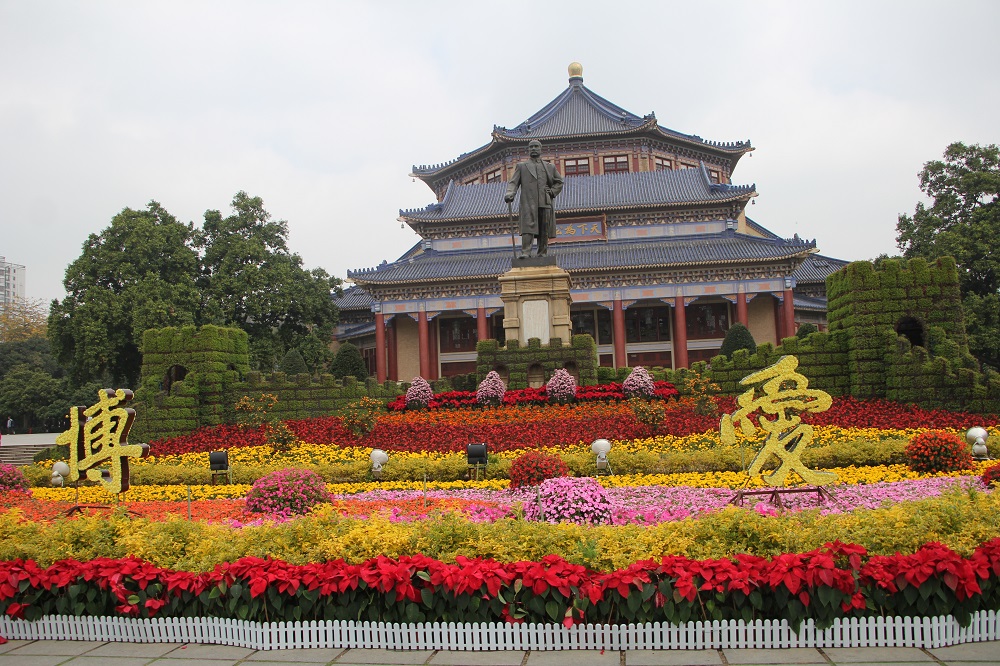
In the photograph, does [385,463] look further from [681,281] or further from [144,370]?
[681,281]

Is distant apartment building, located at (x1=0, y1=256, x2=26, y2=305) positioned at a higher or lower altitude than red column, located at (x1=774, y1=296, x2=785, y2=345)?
higher

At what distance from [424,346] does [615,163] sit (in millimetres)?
17153

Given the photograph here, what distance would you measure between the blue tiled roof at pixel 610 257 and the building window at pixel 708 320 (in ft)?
10.4

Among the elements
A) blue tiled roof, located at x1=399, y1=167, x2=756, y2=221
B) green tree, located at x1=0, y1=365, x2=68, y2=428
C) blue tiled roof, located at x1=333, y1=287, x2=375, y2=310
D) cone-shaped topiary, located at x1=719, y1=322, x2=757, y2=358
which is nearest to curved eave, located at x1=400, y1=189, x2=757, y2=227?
blue tiled roof, located at x1=399, y1=167, x2=756, y2=221

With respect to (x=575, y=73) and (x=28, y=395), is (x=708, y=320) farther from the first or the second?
(x=28, y=395)

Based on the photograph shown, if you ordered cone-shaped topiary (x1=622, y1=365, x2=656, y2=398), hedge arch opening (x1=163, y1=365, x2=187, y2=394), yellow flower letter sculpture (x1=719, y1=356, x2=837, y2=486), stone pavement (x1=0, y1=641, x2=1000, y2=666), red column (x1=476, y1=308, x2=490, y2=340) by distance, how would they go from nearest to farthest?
stone pavement (x1=0, y1=641, x2=1000, y2=666) → yellow flower letter sculpture (x1=719, y1=356, x2=837, y2=486) → cone-shaped topiary (x1=622, y1=365, x2=656, y2=398) → hedge arch opening (x1=163, y1=365, x2=187, y2=394) → red column (x1=476, y1=308, x2=490, y2=340)

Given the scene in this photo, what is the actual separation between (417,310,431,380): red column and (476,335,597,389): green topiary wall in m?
17.9

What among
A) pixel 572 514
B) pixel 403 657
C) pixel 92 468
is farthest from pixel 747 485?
pixel 92 468

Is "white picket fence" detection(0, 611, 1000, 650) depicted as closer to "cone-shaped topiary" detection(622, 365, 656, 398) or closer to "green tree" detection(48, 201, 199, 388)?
"cone-shaped topiary" detection(622, 365, 656, 398)

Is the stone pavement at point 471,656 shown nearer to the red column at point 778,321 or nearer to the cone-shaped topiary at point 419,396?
the cone-shaped topiary at point 419,396

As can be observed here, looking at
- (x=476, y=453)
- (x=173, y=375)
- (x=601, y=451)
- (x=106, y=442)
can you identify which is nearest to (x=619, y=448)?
(x=601, y=451)

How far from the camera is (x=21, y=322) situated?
5741cm

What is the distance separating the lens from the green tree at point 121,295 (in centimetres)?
3003

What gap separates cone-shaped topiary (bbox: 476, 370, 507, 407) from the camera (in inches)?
728
